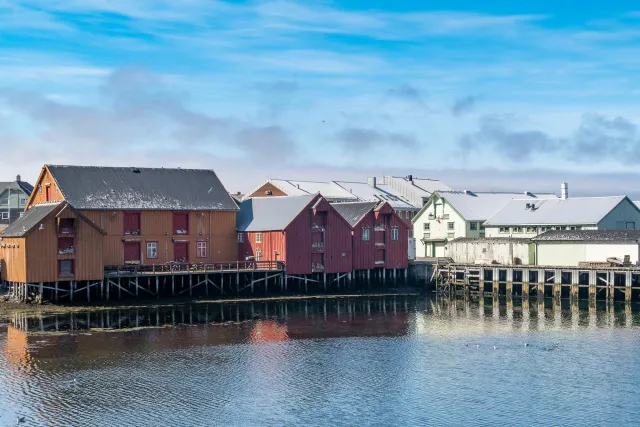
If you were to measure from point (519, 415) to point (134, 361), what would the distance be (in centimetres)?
1809

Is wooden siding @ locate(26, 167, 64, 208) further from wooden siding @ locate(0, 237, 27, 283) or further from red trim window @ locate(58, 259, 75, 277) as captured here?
red trim window @ locate(58, 259, 75, 277)

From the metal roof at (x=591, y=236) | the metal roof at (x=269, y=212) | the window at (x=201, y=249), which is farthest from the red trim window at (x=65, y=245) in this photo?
the metal roof at (x=591, y=236)

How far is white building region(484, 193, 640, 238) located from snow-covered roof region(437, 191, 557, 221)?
8.41 ft

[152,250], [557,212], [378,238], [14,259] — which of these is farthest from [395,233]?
[14,259]

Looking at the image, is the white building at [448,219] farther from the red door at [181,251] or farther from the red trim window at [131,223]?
the red trim window at [131,223]

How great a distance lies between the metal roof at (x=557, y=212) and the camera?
248 ft

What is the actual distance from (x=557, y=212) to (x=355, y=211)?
60.0 ft

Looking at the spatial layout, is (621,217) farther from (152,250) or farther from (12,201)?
(12,201)

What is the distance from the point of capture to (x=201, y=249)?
6875cm

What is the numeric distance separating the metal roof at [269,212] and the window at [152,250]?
8.05m

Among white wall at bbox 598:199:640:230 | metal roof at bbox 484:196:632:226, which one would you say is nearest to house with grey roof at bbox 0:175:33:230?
metal roof at bbox 484:196:632:226

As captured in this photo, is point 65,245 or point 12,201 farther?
point 12,201

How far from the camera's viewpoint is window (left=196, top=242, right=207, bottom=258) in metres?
68.5

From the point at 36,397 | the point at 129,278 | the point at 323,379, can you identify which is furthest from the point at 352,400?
the point at 129,278
